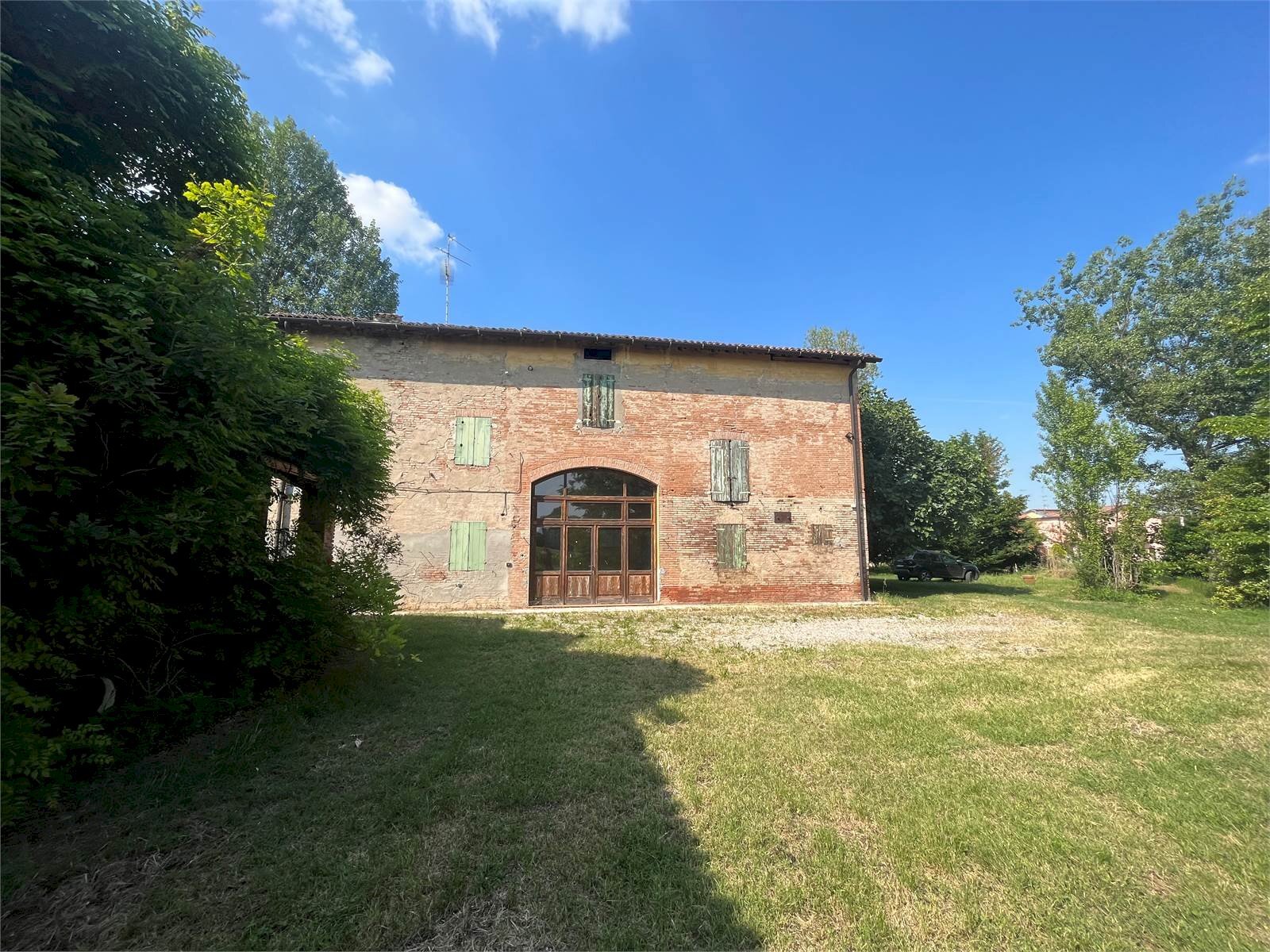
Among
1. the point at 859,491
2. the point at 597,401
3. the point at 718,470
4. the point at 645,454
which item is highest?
the point at 597,401

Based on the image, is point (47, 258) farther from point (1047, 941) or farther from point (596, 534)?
point (596, 534)

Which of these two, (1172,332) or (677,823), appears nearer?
(677,823)

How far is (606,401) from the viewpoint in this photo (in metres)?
12.0

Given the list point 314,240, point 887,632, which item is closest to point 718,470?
point 887,632

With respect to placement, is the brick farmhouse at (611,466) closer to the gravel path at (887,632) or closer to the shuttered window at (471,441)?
the shuttered window at (471,441)

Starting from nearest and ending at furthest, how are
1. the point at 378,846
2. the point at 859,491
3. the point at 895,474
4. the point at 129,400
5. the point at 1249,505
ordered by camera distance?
1. the point at 129,400
2. the point at 378,846
3. the point at 1249,505
4. the point at 859,491
5. the point at 895,474

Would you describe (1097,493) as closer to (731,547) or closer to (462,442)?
(731,547)

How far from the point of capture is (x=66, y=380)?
2.32m

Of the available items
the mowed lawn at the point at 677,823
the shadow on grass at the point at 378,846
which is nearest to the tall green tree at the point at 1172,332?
the mowed lawn at the point at 677,823

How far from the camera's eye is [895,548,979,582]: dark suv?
20.9 m

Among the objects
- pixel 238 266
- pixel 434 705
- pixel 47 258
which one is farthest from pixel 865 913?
pixel 238 266

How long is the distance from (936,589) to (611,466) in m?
11.9

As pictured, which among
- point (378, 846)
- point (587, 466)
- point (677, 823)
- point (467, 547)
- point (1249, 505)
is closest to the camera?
point (378, 846)

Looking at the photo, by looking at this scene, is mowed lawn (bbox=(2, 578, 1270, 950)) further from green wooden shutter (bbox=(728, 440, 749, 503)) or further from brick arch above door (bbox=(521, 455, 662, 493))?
green wooden shutter (bbox=(728, 440, 749, 503))
